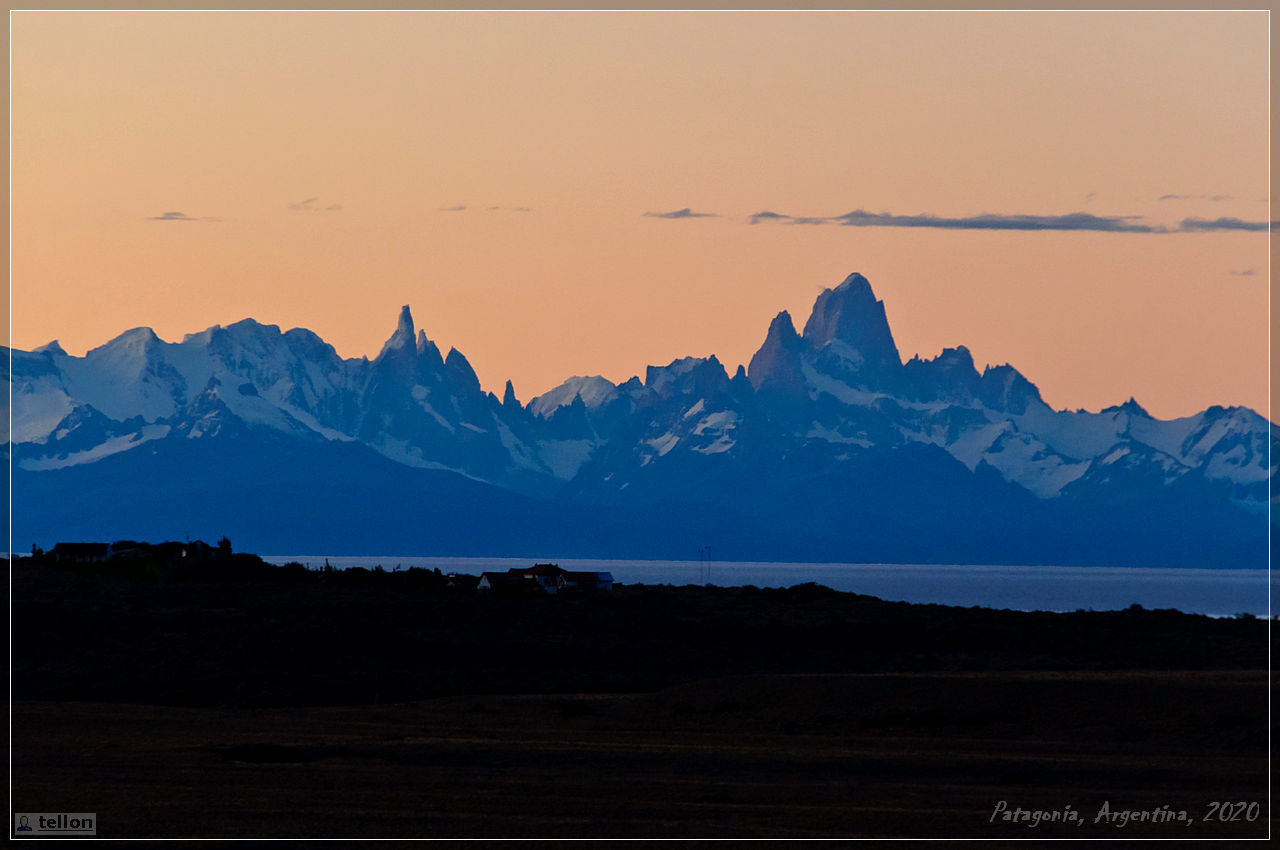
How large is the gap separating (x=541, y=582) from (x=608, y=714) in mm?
53285

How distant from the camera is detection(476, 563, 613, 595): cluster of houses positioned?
281 ft

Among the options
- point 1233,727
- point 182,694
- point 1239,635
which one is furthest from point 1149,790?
point 1239,635

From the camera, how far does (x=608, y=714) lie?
41.3 m

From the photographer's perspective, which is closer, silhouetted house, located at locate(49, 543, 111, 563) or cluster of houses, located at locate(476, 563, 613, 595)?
cluster of houses, located at locate(476, 563, 613, 595)

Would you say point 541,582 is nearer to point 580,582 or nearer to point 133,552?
point 580,582

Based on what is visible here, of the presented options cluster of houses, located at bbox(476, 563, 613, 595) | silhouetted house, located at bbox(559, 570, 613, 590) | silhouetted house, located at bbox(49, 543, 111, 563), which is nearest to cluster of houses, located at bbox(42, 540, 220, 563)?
silhouetted house, located at bbox(49, 543, 111, 563)

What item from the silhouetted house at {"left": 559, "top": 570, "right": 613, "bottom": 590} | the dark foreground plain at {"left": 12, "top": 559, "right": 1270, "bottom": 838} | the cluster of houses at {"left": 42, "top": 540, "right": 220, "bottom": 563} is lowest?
the dark foreground plain at {"left": 12, "top": 559, "right": 1270, "bottom": 838}

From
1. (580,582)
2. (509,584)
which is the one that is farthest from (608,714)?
(580,582)

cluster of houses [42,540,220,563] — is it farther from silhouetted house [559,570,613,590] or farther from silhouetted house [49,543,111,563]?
silhouetted house [559,570,613,590]

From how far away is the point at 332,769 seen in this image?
29688mm

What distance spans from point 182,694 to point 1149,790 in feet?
90.3

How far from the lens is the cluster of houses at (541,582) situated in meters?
85.8

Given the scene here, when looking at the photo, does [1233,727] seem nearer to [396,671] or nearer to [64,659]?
[396,671]

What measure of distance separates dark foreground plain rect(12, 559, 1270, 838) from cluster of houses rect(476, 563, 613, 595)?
12898 millimetres
